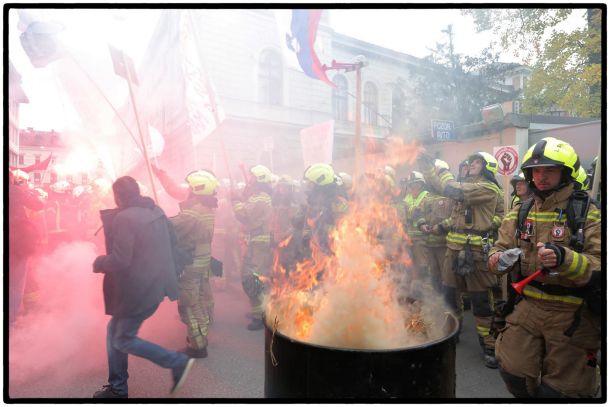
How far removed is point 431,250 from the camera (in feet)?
17.7

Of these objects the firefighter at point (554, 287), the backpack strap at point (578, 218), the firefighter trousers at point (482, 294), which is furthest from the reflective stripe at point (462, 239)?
the backpack strap at point (578, 218)

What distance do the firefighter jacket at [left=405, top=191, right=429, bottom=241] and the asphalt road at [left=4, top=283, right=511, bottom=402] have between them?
1.73 meters

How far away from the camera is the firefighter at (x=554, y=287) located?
8.22ft

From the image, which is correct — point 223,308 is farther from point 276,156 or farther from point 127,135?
point 127,135

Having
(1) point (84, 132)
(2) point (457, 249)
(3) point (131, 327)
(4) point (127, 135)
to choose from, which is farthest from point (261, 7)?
(2) point (457, 249)

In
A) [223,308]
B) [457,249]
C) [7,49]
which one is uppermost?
[7,49]

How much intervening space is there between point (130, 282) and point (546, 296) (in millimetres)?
3026

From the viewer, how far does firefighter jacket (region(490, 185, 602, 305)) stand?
8.03ft

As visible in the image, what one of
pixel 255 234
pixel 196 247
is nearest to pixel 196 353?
pixel 196 247

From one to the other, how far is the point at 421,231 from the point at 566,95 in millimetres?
3109

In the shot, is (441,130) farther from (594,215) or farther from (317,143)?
(594,215)

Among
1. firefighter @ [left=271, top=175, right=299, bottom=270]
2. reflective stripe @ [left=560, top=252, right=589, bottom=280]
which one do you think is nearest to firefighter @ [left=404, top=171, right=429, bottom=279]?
firefighter @ [left=271, top=175, right=299, bottom=270]

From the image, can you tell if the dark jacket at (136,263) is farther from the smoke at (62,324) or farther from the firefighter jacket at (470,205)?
the firefighter jacket at (470,205)

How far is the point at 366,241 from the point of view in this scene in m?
3.45
